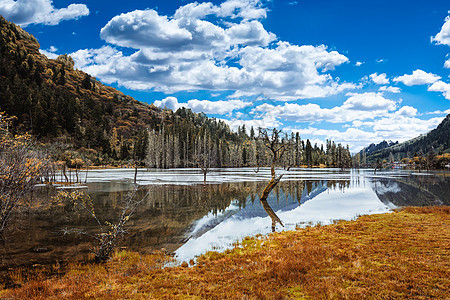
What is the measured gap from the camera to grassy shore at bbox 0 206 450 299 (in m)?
8.59

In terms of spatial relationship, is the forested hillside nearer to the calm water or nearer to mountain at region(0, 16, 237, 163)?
mountain at region(0, 16, 237, 163)

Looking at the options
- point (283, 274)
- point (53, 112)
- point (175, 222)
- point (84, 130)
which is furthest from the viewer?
point (84, 130)

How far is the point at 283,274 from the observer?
10023 millimetres

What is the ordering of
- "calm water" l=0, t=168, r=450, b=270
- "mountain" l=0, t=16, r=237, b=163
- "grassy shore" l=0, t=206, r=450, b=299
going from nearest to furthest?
"grassy shore" l=0, t=206, r=450, b=299 < "calm water" l=0, t=168, r=450, b=270 < "mountain" l=0, t=16, r=237, b=163

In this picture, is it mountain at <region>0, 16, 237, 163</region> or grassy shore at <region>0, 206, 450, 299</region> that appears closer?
grassy shore at <region>0, 206, 450, 299</region>

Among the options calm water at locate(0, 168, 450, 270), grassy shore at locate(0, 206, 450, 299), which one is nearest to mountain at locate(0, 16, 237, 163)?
calm water at locate(0, 168, 450, 270)

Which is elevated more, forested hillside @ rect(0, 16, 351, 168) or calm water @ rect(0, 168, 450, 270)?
forested hillside @ rect(0, 16, 351, 168)

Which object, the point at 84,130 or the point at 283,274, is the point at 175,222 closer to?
the point at 283,274

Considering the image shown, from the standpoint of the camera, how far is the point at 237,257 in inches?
498

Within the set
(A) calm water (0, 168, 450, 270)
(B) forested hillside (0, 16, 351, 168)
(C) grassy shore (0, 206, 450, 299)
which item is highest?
(B) forested hillside (0, 16, 351, 168)

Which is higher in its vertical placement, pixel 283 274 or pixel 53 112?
pixel 53 112

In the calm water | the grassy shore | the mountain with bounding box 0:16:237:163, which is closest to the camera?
the grassy shore

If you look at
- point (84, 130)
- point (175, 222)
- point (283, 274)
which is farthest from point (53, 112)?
point (283, 274)

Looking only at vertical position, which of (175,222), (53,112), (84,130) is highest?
(53,112)
